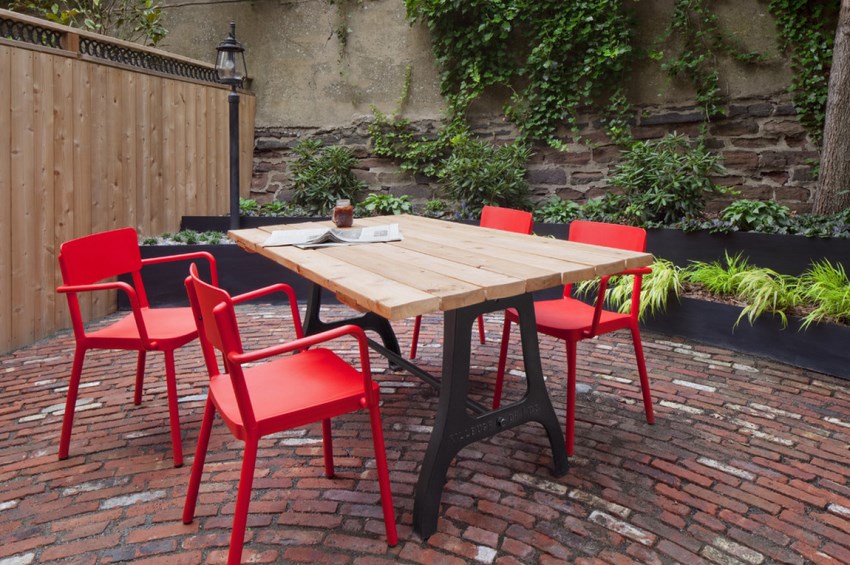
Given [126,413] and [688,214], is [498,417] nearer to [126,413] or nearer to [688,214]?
[126,413]

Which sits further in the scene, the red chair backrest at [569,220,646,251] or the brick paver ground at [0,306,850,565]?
the red chair backrest at [569,220,646,251]

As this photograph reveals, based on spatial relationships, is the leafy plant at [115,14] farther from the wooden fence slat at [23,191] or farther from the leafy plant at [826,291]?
the leafy plant at [826,291]

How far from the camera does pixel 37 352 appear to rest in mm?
3900

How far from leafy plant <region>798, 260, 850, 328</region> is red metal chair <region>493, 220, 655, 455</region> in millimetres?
1454

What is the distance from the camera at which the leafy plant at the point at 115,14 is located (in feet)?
22.5

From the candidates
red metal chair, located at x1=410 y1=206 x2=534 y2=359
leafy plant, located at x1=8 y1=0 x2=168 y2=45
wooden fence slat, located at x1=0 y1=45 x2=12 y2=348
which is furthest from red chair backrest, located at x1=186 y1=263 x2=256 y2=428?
leafy plant, located at x1=8 y1=0 x2=168 y2=45

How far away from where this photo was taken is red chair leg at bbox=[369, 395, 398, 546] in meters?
1.96

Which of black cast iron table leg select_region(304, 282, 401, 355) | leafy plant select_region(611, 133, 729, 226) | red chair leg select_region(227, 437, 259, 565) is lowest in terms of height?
red chair leg select_region(227, 437, 259, 565)

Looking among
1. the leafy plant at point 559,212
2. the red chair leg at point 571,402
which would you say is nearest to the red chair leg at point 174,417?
the red chair leg at point 571,402

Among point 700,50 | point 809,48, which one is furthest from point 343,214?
point 809,48

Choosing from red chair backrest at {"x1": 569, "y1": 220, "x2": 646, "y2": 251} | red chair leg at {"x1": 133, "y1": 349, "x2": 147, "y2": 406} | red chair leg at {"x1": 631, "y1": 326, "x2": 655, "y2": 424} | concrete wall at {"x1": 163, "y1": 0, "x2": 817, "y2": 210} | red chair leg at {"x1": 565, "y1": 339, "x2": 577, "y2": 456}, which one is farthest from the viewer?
concrete wall at {"x1": 163, "y1": 0, "x2": 817, "y2": 210}

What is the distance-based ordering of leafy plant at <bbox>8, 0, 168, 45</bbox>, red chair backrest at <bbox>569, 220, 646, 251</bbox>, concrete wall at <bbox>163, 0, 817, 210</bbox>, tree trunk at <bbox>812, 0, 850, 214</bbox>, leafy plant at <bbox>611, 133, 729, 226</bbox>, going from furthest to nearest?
leafy plant at <bbox>8, 0, 168, 45</bbox>, concrete wall at <bbox>163, 0, 817, 210</bbox>, leafy plant at <bbox>611, 133, 729, 226</bbox>, tree trunk at <bbox>812, 0, 850, 214</bbox>, red chair backrest at <bbox>569, 220, 646, 251</bbox>

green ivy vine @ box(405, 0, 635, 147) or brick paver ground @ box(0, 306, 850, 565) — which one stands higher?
green ivy vine @ box(405, 0, 635, 147)

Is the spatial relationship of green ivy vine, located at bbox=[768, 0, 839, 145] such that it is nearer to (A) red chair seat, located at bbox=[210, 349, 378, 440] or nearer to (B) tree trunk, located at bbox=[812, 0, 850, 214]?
(B) tree trunk, located at bbox=[812, 0, 850, 214]
